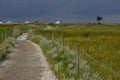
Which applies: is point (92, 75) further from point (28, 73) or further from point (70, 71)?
point (28, 73)

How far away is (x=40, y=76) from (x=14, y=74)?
1235 mm

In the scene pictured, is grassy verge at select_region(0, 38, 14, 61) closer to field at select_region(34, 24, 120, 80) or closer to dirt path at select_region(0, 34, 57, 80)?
dirt path at select_region(0, 34, 57, 80)

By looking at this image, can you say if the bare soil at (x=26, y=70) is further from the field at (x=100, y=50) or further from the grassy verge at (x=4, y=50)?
the field at (x=100, y=50)

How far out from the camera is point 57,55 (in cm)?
2192

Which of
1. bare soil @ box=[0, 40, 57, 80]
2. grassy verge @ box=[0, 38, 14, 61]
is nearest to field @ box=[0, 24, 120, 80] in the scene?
bare soil @ box=[0, 40, 57, 80]

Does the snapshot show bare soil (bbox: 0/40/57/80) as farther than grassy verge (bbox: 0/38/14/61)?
No

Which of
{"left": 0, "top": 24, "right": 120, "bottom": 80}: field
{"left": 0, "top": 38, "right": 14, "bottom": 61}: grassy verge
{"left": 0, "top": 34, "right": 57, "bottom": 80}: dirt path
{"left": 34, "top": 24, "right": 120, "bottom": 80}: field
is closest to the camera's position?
{"left": 34, "top": 24, "right": 120, "bottom": 80}: field

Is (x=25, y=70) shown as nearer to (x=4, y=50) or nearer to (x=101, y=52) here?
(x=101, y=52)

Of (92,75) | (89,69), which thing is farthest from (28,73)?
(92,75)

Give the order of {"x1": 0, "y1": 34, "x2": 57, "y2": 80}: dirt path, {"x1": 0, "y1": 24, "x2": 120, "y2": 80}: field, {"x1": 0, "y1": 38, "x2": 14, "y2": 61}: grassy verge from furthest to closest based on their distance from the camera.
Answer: {"x1": 0, "y1": 38, "x2": 14, "y2": 61}: grassy verge < {"x1": 0, "y1": 34, "x2": 57, "y2": 80}: dirt path < {"x1": 0, "y1": 24, "x2": 120, "y2": 80}: field

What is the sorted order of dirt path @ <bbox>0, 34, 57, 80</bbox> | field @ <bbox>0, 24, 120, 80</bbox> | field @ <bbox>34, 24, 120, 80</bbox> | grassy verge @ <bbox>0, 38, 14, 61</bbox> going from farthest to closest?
grassy verge @ <bbox>0, 38, 14, 61</bbox> → dirt path @ <bbox>0, 34, 57, 80</bbox> → field @ <bbox>0, 24, 120, 80</bbox> → field @ <bbox>34, 24, 120, 80</bbox>

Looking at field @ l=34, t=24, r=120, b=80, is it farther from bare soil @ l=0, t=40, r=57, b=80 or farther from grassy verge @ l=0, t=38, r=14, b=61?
grassy verge @ l=0, t=38, r=14, b=61

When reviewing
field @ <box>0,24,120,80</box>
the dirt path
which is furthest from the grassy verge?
field @ <box>0,24,120,80</box>

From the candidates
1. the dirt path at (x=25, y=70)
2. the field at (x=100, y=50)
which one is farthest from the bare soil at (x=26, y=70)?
the field at (x=100, y=50)
